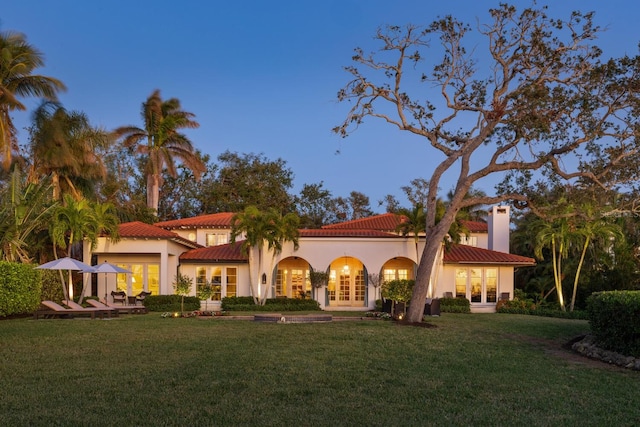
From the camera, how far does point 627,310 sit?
39.8 ft

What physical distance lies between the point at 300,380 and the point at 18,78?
72.7 ft

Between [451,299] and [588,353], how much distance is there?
14.5 m

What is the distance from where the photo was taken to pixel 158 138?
129ft

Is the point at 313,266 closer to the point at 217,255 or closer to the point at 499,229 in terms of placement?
the point at 217,255

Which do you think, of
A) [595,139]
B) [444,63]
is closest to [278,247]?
[444,63]

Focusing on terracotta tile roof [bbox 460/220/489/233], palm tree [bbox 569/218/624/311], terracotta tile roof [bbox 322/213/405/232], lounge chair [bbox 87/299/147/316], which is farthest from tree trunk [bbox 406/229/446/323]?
terracotta tile roof [bbox 460/220/489/233]

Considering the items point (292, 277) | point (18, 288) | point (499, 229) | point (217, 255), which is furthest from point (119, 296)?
point (499, 229)

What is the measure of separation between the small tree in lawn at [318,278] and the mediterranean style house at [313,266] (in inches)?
11.7

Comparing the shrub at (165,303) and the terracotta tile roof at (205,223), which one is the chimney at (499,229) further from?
the shrub at (165,303)

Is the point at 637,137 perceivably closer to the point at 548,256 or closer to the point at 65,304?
the point at 548,256

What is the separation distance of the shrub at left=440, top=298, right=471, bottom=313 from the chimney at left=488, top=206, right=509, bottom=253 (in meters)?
6.95

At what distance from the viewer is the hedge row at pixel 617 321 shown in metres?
12.0

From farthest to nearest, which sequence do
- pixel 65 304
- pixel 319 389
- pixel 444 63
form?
pixel 65 304, pixel 444 63, pixel 319 389

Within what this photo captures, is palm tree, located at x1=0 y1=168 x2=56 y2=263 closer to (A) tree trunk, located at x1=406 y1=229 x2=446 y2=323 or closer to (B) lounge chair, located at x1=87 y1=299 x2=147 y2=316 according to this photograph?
A: (B) lounge chair, located at x1=87 y1=299 x2=147 y2=316
